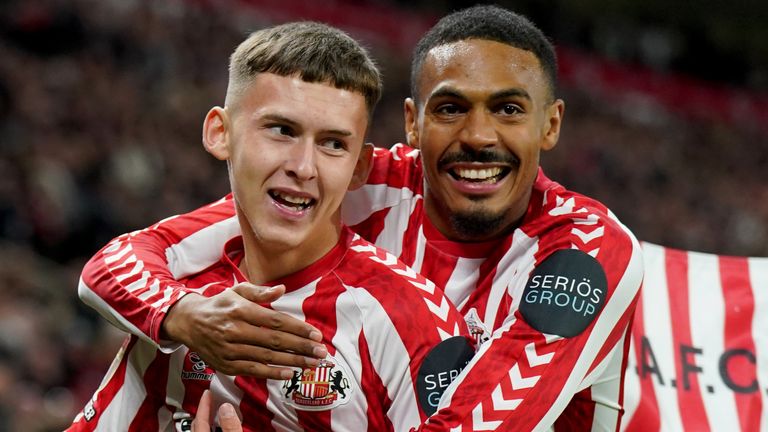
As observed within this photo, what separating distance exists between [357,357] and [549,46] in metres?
0.95

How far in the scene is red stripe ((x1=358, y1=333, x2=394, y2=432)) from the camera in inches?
79.3

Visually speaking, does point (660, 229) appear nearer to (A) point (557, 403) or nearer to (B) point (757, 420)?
(B) point (757, 420)

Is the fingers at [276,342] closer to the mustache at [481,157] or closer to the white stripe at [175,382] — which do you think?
the white stripe at [175,382]

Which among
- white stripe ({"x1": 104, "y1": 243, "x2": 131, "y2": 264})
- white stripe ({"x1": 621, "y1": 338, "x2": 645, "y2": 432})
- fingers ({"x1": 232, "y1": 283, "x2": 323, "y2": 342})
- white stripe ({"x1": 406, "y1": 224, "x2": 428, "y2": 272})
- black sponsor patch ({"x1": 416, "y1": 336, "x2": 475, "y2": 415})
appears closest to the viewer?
fingers ({"x1": 232, "y1": 283, "x2": 323, "y2": 342})

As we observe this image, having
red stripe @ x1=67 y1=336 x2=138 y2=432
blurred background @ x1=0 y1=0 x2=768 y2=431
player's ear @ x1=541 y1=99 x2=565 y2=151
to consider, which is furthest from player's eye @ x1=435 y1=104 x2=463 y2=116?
blurred background @ x1=0 y1=0 x2=768 y2=431

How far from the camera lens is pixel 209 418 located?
81.4 inches

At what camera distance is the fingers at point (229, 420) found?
6.52 feet

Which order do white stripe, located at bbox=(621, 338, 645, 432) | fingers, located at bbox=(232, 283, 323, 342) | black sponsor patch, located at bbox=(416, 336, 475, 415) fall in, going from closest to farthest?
fingers, located at bbox=(232, 283, 323, 342)
black sponsor patch, located at bbox=(416, 336, 475, 415)
white stripe, located at bbox=(621, 338, 645, 432)

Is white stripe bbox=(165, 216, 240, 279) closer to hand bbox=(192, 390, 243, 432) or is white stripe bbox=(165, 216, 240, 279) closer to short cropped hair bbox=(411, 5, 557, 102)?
hand bbox=(192, 390, 243, 432)

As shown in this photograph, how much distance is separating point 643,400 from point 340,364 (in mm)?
1156

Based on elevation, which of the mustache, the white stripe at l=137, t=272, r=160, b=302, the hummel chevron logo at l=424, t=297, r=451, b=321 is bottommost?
the white stripe at l=137, t=272, r=160, b=302

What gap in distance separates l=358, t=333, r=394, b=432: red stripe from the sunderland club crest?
4cm

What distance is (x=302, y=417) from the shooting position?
6.68 ft

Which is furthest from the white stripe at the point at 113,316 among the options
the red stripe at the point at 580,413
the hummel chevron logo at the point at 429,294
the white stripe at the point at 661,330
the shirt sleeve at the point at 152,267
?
the white stripe at the point at 661,330
